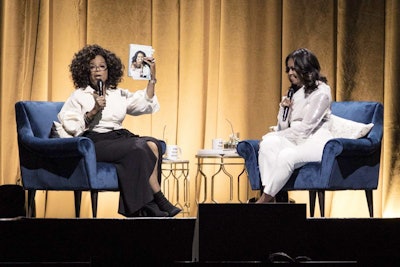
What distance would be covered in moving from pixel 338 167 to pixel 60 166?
180cm

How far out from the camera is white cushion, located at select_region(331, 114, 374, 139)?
499 cm

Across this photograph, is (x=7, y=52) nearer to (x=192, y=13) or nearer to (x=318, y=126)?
(x=192, y=13)

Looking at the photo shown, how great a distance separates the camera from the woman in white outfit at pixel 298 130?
4.73 m

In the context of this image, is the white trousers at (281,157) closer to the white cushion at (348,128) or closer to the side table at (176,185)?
the white cushion at (348,128)

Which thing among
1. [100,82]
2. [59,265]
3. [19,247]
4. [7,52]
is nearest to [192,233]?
[19,247]

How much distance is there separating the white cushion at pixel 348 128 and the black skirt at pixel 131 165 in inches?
48.0

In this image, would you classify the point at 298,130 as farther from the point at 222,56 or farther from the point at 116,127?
the point at 222,56

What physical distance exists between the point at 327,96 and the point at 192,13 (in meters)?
1.81

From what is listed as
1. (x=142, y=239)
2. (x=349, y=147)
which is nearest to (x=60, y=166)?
(x=349, y=147)

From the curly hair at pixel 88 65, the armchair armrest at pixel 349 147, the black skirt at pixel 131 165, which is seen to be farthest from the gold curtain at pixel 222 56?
the black skirt at pixel 131 165

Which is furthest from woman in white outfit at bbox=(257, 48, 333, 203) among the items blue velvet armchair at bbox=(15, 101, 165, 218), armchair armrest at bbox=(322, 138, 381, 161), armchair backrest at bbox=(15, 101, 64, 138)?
armchair backrest at bbox=(15, 101, 64, 138)

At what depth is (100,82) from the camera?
15.9ft

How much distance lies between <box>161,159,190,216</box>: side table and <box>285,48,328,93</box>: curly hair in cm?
156

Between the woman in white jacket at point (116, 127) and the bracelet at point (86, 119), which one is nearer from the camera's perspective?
the woman in white jacket at point (116, 127)
